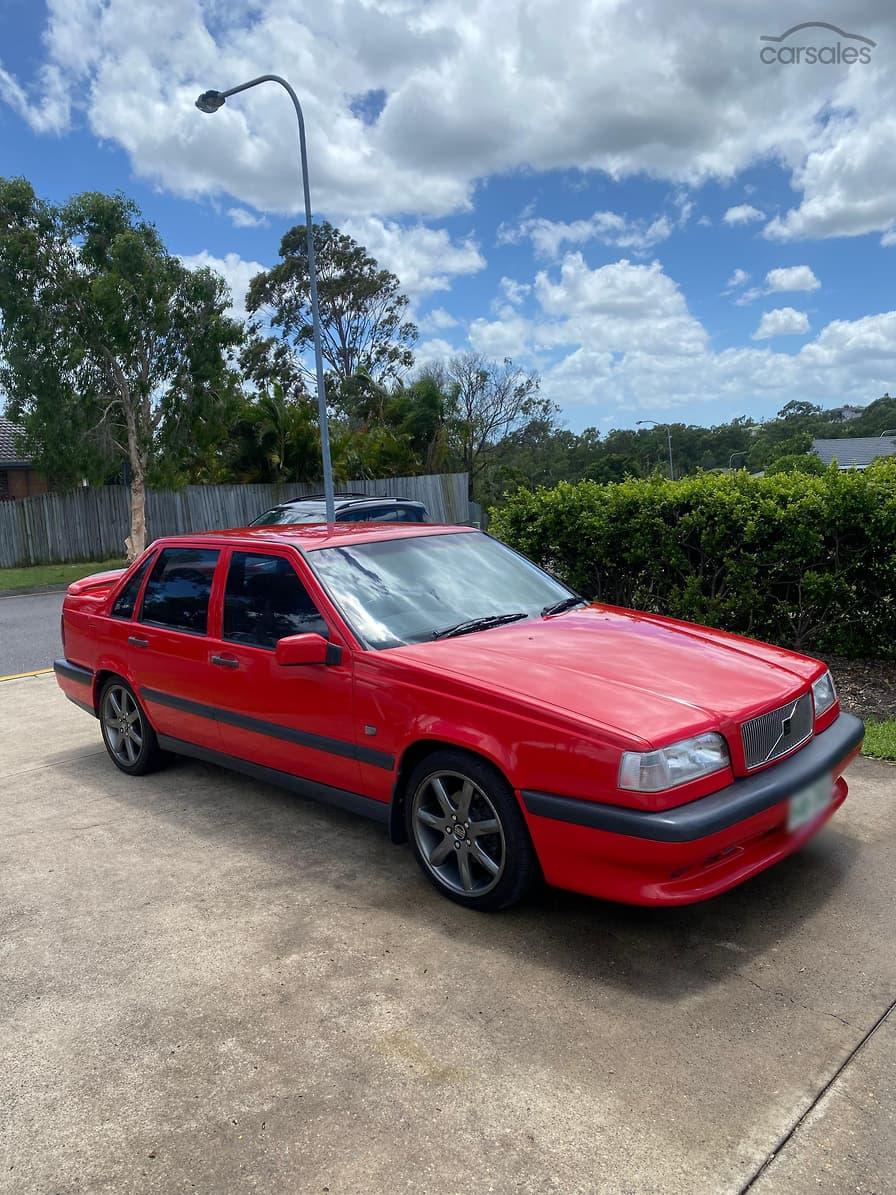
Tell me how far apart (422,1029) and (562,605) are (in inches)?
95.0

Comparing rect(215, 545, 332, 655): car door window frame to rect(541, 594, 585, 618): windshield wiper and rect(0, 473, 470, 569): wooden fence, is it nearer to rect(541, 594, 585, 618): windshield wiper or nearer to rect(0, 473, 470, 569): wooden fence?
rect(541, 594, 585, 618): windshield wiper

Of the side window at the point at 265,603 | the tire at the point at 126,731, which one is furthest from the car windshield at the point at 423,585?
the tire at the point at 126,731

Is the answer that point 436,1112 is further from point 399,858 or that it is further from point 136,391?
point 136,391

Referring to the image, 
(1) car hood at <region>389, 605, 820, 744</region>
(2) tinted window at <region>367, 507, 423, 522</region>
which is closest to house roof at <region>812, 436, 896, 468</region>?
(2) tinted window at <region>367, 507, 423, 522</region>

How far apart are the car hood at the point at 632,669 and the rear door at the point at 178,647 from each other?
1.47m

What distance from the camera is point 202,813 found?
16.8 ft

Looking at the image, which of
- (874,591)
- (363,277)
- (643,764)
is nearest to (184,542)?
(643,764)

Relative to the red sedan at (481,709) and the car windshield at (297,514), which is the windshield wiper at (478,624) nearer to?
the red sedan at (481,709)

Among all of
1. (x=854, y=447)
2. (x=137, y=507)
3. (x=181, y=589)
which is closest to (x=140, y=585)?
(x=181, y=589)

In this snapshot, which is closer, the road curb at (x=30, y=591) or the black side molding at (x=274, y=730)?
the black side molding at (x=274, y=730)

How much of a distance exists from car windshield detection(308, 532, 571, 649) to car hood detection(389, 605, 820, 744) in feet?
0.69

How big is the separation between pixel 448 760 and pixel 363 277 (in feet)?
154

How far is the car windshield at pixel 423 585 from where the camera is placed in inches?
172

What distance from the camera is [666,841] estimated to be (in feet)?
10.3
